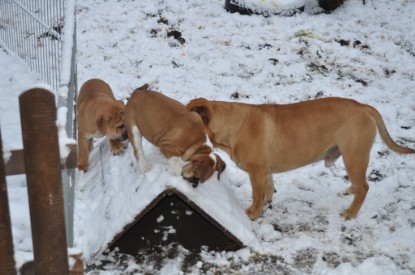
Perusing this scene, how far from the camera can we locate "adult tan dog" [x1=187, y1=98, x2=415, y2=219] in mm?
5277

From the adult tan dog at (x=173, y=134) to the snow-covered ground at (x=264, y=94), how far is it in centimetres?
14

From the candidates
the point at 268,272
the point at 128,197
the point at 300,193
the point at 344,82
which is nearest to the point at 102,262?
the point at 128,197

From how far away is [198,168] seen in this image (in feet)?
15.6

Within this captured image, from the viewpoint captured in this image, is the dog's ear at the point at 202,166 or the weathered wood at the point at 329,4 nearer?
the dog's ear at the point at 202,166

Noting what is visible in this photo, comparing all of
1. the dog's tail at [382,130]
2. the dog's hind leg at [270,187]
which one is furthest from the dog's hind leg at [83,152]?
the dog's tail at [382,130]

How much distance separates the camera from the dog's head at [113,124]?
18.5 feet

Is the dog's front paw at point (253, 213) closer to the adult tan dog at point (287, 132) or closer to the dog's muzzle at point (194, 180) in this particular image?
the adult tan dog at point (287, 132)

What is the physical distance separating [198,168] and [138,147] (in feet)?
2.49

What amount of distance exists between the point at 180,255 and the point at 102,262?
643 millimetres

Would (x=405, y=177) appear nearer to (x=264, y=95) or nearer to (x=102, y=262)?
(x=264, y=95)

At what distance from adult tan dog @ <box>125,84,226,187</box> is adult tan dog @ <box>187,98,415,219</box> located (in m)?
0.26

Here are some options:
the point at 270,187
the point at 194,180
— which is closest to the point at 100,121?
the point at 194,180

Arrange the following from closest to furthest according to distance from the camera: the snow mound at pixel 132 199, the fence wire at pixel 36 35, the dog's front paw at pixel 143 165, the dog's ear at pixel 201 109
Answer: the snow mound at pixel 132 199 → the dog's front paw at pixel 143 165 → the dog's ear at pixel 201 109 → the fence wire at pixel 36 35

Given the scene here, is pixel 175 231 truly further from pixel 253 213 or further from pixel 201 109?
pixel 201 109
